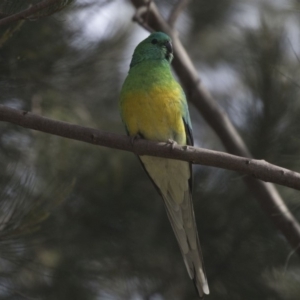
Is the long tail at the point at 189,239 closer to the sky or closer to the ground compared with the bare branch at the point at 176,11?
closer to the ground

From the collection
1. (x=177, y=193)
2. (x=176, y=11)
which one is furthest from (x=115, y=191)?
(x=176, y=11)

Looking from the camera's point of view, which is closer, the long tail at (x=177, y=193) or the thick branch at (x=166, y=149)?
the thick branch at (x=166, y=149)

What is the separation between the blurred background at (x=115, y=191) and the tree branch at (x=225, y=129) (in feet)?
0.48

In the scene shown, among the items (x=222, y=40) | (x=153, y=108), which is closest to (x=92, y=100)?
(x=153, y=108)

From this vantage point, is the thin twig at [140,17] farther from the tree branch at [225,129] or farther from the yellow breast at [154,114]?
the yellow breast at [154,114]

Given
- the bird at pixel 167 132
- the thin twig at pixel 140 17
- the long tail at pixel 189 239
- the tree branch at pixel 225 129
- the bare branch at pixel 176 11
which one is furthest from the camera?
the bare branch at pixel 176 11

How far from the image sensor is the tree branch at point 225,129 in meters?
3.54

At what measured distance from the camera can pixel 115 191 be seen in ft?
12.9

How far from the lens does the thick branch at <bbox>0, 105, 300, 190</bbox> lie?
256cm

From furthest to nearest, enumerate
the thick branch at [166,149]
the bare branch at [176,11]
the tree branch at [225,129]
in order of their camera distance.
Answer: the bare branch at [176,11], the tree branch at [225,129], the thick branch at [166,149]

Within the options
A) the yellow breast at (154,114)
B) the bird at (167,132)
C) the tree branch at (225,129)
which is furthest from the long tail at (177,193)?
the tree branch at (225,129)

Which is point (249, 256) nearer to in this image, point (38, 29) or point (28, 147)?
point (28, 147)

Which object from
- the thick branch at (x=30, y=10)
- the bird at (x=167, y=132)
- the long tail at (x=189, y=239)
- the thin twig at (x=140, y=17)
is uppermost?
the thick branch at (x=30, y=10)

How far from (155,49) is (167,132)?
0.73 metres
